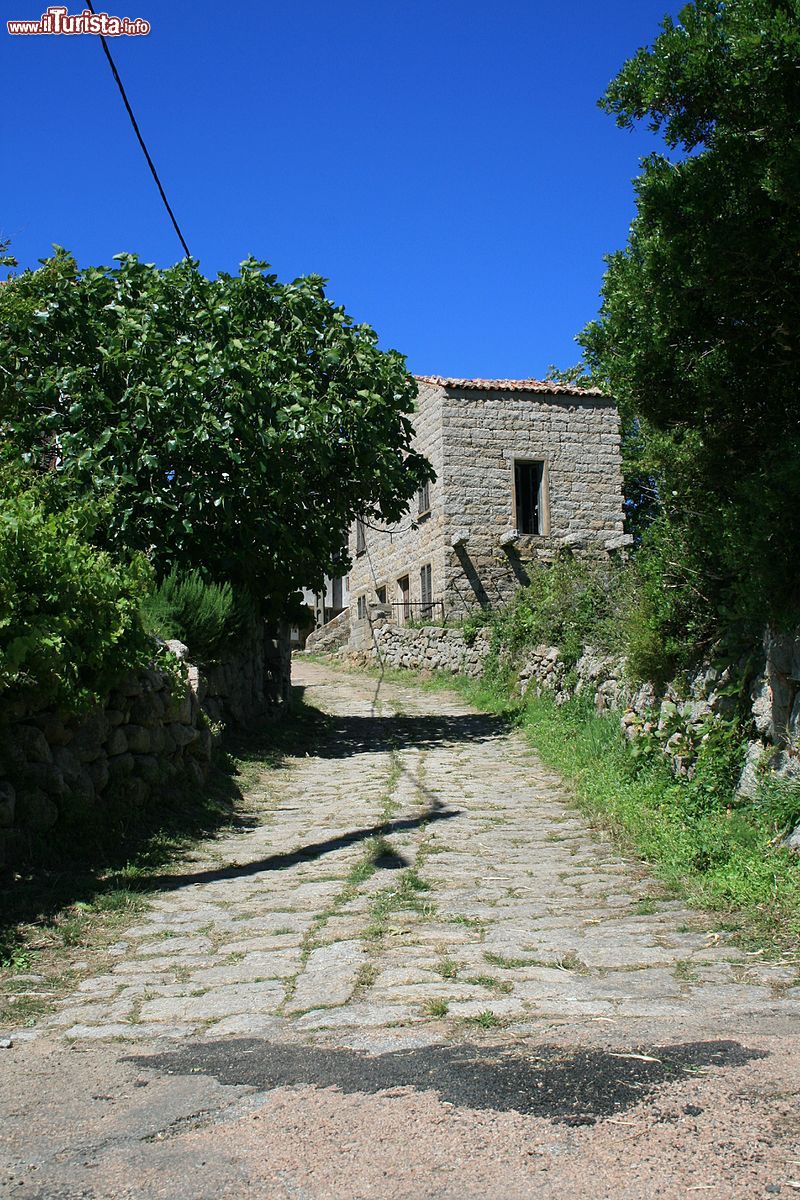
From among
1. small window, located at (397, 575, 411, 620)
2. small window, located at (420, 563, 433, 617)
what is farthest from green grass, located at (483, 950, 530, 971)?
small window, located at (397, 575, 411, 620)

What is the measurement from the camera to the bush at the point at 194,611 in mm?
10305

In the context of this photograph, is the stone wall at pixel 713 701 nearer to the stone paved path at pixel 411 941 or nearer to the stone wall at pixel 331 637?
the stone paved path at pixel 411 941

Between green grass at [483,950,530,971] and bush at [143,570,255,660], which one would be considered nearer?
green grass at [483,950,530,971]

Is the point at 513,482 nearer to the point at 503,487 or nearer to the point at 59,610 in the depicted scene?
the point at 503,487

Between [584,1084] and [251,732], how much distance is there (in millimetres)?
9937

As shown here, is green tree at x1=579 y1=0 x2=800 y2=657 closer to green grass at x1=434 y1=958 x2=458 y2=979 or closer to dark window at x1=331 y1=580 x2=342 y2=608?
green grass at x1=434 y1=958 x2=458 y2=979

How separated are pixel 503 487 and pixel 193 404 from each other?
40.4 feet

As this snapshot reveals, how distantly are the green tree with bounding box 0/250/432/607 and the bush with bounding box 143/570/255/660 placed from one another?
50 centimetres

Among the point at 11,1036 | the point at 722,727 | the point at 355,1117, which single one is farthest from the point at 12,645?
the point at 722,727

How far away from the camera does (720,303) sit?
7.14 meters

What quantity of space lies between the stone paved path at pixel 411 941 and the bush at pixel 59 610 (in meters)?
1.53

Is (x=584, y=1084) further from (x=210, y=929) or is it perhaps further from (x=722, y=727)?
(x=722, y=727)

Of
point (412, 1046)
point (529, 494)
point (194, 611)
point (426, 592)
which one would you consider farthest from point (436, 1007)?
point (529, 494)

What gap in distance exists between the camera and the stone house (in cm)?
2205
